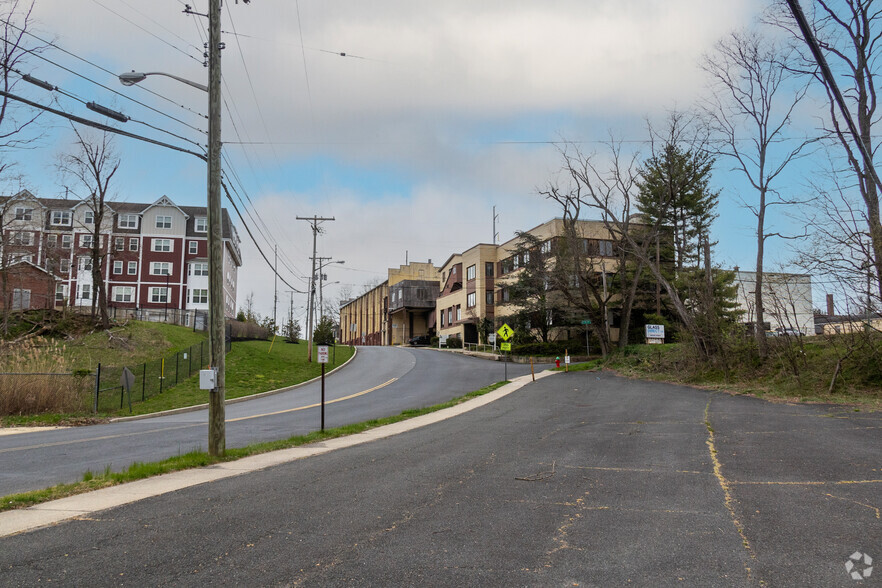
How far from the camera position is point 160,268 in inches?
2464

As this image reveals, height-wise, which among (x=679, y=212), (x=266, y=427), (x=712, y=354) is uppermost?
(x=679, y=212)

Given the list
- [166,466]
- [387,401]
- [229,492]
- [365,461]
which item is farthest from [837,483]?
[387,401]

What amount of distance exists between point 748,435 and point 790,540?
7383 mm

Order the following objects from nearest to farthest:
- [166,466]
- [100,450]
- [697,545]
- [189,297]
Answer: [697,545] → [166,466] → [100,450] → [189,297]

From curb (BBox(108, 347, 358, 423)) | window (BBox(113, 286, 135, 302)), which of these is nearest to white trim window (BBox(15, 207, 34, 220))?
window (BBox(113, 286, 135, 302))

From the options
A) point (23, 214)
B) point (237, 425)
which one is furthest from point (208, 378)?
point (23, 214)

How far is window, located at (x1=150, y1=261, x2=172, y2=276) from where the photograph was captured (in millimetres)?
62469

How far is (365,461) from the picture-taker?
10.7 meters

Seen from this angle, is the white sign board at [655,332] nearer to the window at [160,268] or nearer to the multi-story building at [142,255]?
the multi-story building at [142,255]

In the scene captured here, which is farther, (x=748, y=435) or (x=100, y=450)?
(x=100, y=450)

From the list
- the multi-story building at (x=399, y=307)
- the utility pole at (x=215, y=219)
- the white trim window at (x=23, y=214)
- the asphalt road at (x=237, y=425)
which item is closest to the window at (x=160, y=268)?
the white trim window at (x=23, y=214)

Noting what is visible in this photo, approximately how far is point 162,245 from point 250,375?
34970mm

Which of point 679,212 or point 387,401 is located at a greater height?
point 679,212

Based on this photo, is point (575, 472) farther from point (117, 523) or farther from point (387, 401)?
point (387, 401)
